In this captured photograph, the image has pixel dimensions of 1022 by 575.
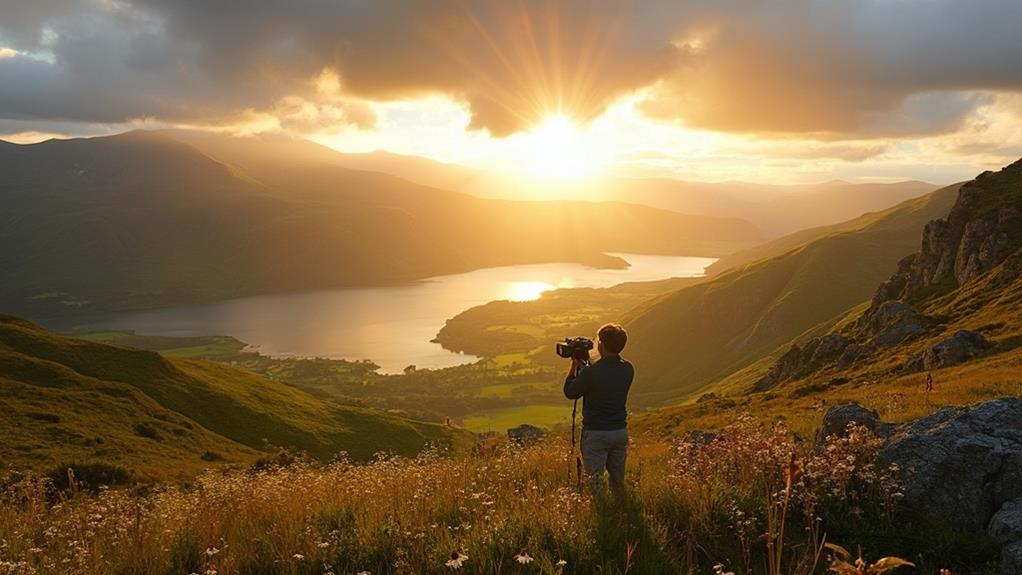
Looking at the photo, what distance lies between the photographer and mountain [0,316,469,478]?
151 ft

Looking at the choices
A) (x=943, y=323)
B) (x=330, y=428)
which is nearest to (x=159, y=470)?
(x=330, y=428)

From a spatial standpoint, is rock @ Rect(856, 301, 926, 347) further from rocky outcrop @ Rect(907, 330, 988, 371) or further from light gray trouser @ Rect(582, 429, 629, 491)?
light gray trouser @ Rect(582, 429, 629, 491)

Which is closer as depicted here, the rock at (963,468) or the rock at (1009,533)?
the rock at (1009,533)

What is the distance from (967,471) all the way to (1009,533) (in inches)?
37.9

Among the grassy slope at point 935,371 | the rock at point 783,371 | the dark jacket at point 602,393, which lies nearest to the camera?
the dark jacket at point 602,393

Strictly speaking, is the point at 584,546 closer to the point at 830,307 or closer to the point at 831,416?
the point at 831,416

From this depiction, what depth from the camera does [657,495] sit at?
7.56m

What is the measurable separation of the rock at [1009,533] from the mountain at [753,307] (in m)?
125

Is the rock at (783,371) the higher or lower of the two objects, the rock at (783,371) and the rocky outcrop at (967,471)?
the lower

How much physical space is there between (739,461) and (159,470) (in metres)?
46.3

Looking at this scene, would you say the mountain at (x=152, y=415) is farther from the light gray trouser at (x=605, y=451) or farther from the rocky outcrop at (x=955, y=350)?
the rocky outcrop at (x=955, y=350)

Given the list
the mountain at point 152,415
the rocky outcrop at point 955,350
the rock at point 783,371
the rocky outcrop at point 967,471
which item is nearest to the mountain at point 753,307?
the rock at point 783,371

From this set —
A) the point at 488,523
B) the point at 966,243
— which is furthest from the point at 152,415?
the point at 966,243

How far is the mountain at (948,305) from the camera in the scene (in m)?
39.8
